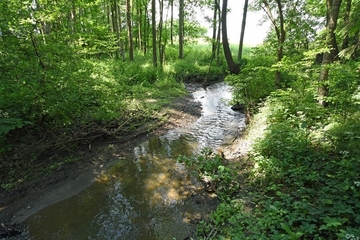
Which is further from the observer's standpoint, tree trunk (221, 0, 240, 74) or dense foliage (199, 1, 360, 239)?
tree trunk (221, 0, 240, 74)

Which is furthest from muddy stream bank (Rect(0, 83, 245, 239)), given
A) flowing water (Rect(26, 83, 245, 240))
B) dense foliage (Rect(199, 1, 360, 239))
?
dense foliage (Rect(199, 1, 360, 239))

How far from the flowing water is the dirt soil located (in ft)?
0.71

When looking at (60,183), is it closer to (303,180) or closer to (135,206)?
(135,206)

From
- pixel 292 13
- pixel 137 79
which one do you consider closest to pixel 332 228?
pixel 292 13

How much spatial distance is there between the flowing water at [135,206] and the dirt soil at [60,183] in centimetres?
22

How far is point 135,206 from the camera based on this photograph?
14.7 ft

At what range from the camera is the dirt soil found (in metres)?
4.24

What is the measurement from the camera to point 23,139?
596 centimetres

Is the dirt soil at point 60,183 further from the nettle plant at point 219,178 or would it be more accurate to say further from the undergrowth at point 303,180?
the undergrowth at point 303,180

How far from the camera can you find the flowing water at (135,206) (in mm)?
3881

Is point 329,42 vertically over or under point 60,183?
over

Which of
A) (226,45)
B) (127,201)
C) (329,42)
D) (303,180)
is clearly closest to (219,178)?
(303,180)

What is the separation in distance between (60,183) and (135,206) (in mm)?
2054

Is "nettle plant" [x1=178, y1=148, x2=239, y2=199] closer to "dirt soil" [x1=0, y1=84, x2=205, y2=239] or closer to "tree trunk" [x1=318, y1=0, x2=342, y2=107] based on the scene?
"dirt soil" [x1=0, y1=84, x2=205, y2=239]
